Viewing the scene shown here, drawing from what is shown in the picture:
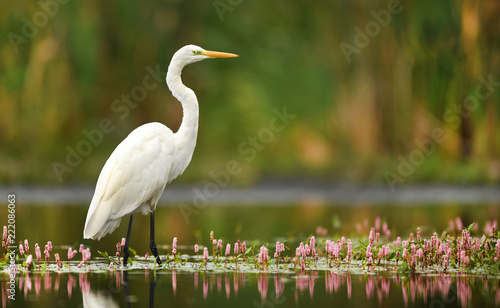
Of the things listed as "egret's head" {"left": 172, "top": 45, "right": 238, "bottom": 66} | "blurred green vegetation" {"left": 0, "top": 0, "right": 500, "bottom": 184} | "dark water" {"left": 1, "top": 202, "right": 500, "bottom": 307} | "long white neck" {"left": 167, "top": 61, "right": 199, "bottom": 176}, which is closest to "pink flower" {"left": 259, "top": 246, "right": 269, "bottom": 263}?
"dark water" {"left": 1, "top": 202, "right": 500, "bottom": 307}

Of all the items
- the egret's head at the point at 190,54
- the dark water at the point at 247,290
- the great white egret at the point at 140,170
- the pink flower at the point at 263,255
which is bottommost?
the dark water at the point at 247,290

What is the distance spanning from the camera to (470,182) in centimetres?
1705

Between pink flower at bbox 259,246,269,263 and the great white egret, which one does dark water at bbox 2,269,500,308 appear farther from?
the great white egret

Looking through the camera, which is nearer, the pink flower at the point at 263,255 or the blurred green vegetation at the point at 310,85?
the pink flower at the point at 263,255

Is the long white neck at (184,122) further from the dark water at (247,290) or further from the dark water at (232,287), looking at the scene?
the dark water at (247,290)

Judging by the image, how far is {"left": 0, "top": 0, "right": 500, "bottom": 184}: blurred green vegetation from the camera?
17859mm

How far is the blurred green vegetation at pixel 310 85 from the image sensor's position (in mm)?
17859

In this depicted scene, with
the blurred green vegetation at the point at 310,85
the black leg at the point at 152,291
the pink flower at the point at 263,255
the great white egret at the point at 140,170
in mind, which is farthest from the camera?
the blurred green vegetation at the point at 310,85

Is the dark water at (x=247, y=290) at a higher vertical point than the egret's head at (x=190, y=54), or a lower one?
lower

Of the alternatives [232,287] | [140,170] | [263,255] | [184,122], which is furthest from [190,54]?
A: [232,287]

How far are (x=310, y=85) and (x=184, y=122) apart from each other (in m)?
13.0

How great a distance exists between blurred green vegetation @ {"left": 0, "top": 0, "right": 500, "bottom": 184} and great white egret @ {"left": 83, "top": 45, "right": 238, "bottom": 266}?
9.33m

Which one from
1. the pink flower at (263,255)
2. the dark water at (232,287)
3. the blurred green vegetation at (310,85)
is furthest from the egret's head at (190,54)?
the blurred green vegetation at (310,85)

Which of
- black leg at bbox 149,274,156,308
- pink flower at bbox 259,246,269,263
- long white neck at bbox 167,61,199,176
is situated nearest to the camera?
black leg at bbox 149,274,156,308
